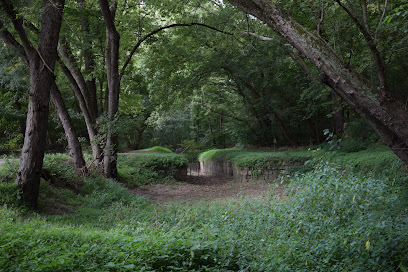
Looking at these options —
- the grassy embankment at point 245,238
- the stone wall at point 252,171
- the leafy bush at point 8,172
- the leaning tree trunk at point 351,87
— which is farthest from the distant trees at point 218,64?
the stone wall at point 252,171

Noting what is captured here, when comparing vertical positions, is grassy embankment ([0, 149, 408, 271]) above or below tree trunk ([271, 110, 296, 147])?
below

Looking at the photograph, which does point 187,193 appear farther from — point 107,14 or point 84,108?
point 107,14

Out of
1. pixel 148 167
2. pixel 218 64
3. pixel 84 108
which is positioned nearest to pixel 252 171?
pixel 148 167

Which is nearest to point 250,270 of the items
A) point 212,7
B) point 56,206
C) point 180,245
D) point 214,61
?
point 180,245

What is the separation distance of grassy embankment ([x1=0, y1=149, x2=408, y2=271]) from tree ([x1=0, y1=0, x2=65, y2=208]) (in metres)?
0.36

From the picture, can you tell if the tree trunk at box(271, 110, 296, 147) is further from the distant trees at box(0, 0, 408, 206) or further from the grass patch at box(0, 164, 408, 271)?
the grass patch at box(0, 164, 408, 271)

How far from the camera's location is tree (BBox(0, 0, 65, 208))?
652 centimetres

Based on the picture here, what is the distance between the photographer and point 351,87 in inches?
138

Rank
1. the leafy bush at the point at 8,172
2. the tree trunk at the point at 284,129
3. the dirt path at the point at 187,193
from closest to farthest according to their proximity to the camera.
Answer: the leafy bush at the point at 8,172 → the dirt path at the point at 187,193 → the tree trunk at the point at 284,129

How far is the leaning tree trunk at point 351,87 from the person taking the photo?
3.37 m

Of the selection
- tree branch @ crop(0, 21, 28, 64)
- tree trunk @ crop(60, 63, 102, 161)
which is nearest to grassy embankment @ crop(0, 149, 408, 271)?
tree branch @ crop(0, 21, 28, 64)

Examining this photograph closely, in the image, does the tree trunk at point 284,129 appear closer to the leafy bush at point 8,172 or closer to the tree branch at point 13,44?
the tree branch at point 13,44

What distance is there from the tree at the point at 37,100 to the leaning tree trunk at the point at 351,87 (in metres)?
4.82

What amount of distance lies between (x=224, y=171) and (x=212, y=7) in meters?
9.09
